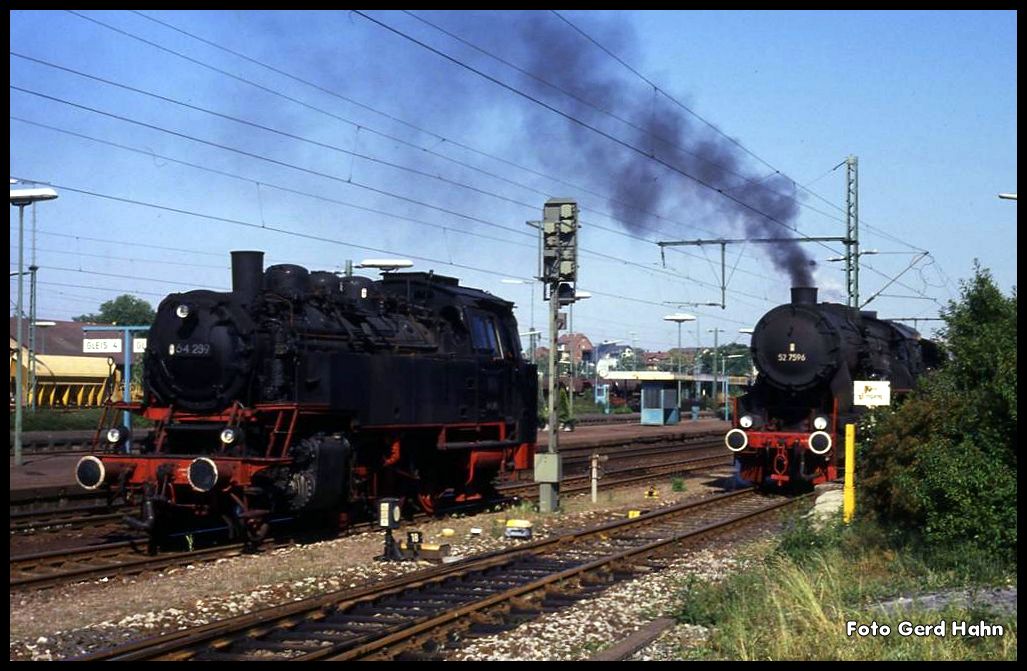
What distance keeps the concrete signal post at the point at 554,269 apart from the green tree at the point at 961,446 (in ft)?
17.2

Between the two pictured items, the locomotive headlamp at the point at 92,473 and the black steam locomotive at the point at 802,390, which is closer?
the locomotive headlamp at the point at 92,473

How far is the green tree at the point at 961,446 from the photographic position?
33.7ft

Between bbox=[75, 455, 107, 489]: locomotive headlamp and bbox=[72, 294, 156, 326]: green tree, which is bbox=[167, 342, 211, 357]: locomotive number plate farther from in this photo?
bbox=[72, 294, 156, 326]: green tree

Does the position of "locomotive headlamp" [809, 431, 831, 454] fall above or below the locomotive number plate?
below

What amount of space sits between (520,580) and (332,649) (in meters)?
3.72

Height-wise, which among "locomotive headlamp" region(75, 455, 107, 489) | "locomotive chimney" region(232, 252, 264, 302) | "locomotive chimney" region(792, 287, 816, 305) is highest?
"locomotive chimney" region(792, 287, 816, 305)

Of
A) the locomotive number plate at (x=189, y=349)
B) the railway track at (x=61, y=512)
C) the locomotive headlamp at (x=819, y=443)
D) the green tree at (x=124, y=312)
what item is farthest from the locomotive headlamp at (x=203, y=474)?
the green tree at (x=124, y=312)

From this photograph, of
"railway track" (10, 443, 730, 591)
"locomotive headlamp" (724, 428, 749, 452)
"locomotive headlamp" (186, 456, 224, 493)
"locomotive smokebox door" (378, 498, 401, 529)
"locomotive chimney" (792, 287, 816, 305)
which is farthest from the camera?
"locomotive chimney" (792, 287, 816, 305)

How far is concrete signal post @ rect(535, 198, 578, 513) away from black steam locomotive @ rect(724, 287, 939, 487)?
367 centimetres

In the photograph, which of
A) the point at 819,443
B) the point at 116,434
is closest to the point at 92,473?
the point at 116,434

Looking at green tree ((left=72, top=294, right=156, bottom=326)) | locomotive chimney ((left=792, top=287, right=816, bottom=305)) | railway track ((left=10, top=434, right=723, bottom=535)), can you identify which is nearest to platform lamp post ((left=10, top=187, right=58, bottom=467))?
railway track ((left=10, top=434, right=723, bottom=535))

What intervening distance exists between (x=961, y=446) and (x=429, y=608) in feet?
17.1

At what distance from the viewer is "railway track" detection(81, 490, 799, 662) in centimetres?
850

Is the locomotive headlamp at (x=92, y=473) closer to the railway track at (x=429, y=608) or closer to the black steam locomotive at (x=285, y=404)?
the black steam locomotive at (x=285, y=404)
